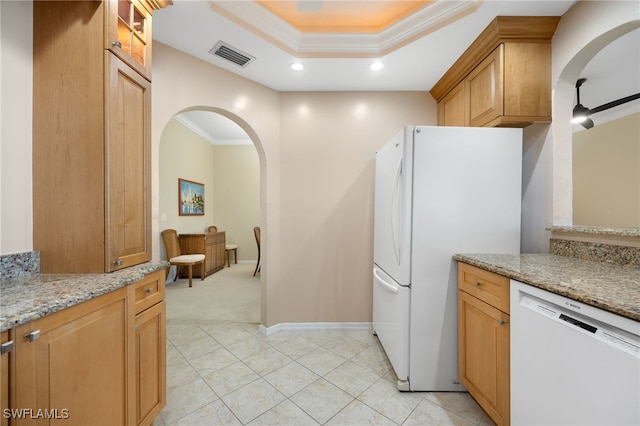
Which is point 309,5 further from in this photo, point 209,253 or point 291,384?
point 209,253

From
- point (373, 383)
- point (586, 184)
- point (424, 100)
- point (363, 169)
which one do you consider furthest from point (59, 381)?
point (586, 184)

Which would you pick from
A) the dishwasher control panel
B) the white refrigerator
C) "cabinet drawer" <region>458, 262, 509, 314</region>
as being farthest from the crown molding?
the dishwasher control panel

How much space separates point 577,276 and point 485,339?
1.84 ft

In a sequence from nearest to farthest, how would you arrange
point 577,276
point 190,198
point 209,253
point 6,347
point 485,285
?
point 6,347 < point 577,276 < point 485,285 < point 209,253 < point 190,198

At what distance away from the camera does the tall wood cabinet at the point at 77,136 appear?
1165 mm

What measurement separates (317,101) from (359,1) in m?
0.96

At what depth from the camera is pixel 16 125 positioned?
114 cm

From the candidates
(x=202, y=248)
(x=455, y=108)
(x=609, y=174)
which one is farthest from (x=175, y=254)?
(x=609, y=174)

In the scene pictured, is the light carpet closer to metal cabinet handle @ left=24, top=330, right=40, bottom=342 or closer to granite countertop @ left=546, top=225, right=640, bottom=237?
metal cabinet handle @ left=24, top=330, right=40, bottom=342

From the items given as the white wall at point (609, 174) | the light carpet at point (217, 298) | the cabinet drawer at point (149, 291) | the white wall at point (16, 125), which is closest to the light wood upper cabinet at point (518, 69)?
the cabinet drawer at point (149, 291)

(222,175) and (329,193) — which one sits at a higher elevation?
(222,175)

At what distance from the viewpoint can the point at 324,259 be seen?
2.64m

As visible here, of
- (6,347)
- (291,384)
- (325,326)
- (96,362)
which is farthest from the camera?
(325,326)

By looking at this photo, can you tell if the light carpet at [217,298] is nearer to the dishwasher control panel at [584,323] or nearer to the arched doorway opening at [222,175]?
the arched doorway opening at [222,175]
